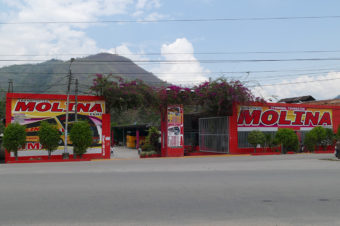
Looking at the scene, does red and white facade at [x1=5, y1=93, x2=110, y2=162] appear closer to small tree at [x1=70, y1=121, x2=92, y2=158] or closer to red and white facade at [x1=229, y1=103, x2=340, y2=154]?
small tree at [x1=70, y1=121, x2=92, y2=158]

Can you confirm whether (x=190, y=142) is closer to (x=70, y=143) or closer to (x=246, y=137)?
(x=246, y=137)

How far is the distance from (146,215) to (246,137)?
2213 centimetres

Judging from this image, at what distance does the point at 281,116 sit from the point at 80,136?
58.4ft

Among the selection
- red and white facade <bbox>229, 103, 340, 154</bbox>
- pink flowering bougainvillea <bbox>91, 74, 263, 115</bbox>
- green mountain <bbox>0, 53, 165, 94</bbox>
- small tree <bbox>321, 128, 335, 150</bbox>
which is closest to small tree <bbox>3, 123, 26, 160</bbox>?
pink flowering bougainvillea <bbox>91, 74, 263, 115</bbox>

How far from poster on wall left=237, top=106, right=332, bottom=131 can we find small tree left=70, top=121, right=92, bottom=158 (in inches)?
496

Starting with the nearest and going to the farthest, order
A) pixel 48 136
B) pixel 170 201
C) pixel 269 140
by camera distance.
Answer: pixel 170 201 < pixel 48 136 < pixel 269 140

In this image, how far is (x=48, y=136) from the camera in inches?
819

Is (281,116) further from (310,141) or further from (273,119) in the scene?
(310,141)

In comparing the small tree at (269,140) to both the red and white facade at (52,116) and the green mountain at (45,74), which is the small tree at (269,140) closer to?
the red and white facade at (52,116)

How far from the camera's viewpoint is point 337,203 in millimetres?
7875

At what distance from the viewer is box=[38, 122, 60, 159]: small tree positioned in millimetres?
20828

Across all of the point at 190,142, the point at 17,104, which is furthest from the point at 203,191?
the point at 190,142

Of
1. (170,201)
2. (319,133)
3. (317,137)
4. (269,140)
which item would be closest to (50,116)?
(170,201)

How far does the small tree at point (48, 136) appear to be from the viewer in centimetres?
2083
